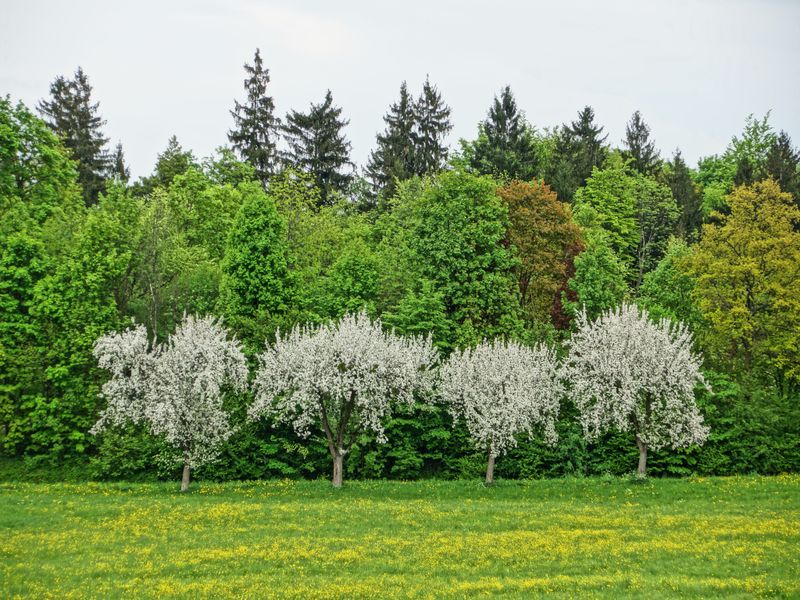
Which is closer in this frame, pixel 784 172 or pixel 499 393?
pixel 499 393

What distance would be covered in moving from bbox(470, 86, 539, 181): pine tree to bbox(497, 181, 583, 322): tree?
50.6ft

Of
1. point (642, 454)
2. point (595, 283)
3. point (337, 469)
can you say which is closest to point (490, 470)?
point (337, 469)

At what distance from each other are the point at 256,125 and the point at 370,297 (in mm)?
34914

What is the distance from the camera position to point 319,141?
85938 mm

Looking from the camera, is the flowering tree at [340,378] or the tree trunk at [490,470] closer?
the flowering tree at [340,378]

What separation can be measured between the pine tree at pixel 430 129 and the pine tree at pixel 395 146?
88 cm

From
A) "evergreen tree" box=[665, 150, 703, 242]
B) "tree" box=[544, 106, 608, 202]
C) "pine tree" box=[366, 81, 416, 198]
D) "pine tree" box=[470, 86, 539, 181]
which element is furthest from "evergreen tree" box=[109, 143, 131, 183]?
"evergreen tree" box=[665, 150, 703, 242]

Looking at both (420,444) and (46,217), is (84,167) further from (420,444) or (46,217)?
(420,444)

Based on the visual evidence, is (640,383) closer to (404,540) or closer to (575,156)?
(404,540)

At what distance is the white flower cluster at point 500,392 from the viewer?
127 ft

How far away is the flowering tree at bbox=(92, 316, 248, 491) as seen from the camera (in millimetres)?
36562

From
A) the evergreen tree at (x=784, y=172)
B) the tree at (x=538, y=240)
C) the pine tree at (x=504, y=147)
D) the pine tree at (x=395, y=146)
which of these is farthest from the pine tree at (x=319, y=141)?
the evergreen tree at (x=784, y=172)

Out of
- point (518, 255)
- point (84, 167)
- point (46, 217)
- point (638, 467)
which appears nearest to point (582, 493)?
point (638, 467)

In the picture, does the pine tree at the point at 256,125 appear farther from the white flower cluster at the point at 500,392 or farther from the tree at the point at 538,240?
the white flower cluster at the point at 500,392
